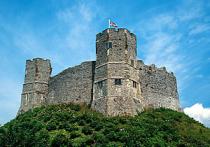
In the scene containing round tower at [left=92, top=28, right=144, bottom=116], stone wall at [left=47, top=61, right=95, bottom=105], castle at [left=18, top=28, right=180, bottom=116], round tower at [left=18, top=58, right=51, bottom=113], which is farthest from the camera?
round tower at [left=18, top=58, right=51, bottom=113]

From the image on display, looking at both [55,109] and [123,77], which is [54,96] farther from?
[123,77]

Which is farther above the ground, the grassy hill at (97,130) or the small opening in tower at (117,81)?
the small opening in tower at (117,81)

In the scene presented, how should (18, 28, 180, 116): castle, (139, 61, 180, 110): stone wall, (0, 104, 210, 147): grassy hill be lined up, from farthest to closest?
(139, 61, 180, 110): stone wall < (18, 28, 180, 116): castle < (0, 104, 210, 147): grassy hill

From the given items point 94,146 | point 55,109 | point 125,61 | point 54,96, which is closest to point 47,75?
point 54,96

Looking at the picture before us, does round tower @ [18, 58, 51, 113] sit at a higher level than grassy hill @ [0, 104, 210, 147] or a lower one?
higher

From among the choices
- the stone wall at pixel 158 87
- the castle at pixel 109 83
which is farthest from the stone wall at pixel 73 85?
the stone wall at pixel 158 87

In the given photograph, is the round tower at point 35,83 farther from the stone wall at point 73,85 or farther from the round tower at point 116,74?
the round tower at point 116,74

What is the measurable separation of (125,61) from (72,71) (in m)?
8.17

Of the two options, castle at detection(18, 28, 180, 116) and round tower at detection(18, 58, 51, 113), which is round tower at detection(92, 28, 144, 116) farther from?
round tower at detection(18, 58, 51, 113)

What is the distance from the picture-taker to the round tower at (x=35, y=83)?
4509cm

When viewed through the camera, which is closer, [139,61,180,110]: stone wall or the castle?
the castle

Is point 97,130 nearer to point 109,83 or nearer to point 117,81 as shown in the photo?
point 109,83

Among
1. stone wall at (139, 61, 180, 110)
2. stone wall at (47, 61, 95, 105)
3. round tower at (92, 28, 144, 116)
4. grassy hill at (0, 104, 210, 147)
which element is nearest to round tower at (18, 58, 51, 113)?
stone wall at (47, 61, 95, 105)

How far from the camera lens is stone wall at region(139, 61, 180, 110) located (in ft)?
141
